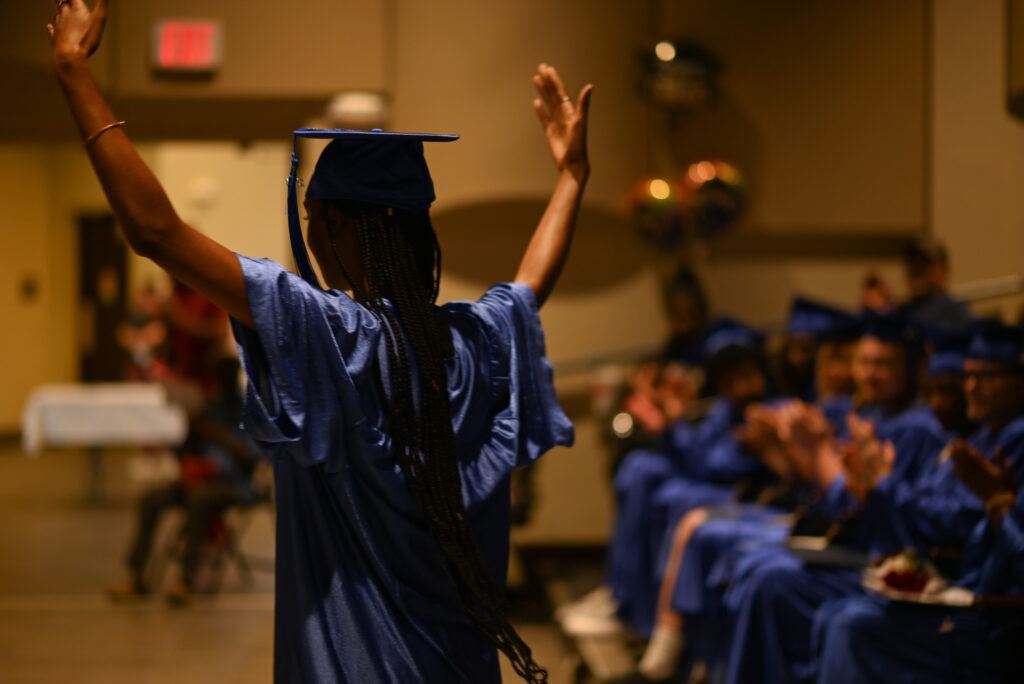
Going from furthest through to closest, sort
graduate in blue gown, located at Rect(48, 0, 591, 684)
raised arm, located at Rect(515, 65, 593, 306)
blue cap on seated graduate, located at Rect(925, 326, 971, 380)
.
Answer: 1. blue cap on seated graduate, located at Rect(925, 326, 971, 380)
2. raised arm, located at Rect(515, 65, 593, 306)
3. graduate in blue gown, located at Rect(48, 0, 591, 684)

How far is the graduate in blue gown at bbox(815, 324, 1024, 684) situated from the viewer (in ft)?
8.97

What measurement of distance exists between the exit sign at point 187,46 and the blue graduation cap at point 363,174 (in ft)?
14.6

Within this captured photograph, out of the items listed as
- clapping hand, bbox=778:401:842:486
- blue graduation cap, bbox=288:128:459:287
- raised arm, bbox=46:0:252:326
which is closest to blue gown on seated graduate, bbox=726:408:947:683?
clapping hand, bbox=778:401:842:486

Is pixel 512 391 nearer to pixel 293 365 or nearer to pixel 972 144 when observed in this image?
pixel 293 365

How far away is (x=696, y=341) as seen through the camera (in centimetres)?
604

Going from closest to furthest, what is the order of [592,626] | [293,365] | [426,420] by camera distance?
[293,365], [426,420], [592,626]

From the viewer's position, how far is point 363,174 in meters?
1.50

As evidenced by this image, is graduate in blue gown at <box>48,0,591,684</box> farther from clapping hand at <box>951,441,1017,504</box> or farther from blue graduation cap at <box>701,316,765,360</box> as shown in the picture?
blue graduation cap at <box>701,316,765,360</box>

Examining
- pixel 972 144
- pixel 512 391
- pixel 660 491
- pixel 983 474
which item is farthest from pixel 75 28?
pixel 972 144

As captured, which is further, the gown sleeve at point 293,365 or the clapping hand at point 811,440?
the clapping hand at point 811,440

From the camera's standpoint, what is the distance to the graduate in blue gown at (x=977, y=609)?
2734mm

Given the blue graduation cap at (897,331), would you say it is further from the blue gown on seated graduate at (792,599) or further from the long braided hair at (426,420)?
the long braided hair at (426,420)

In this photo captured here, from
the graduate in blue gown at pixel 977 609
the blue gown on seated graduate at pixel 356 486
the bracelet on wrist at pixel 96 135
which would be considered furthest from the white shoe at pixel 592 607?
the bracelet on wrist at pixel 96 135

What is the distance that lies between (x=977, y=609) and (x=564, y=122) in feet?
5.40
